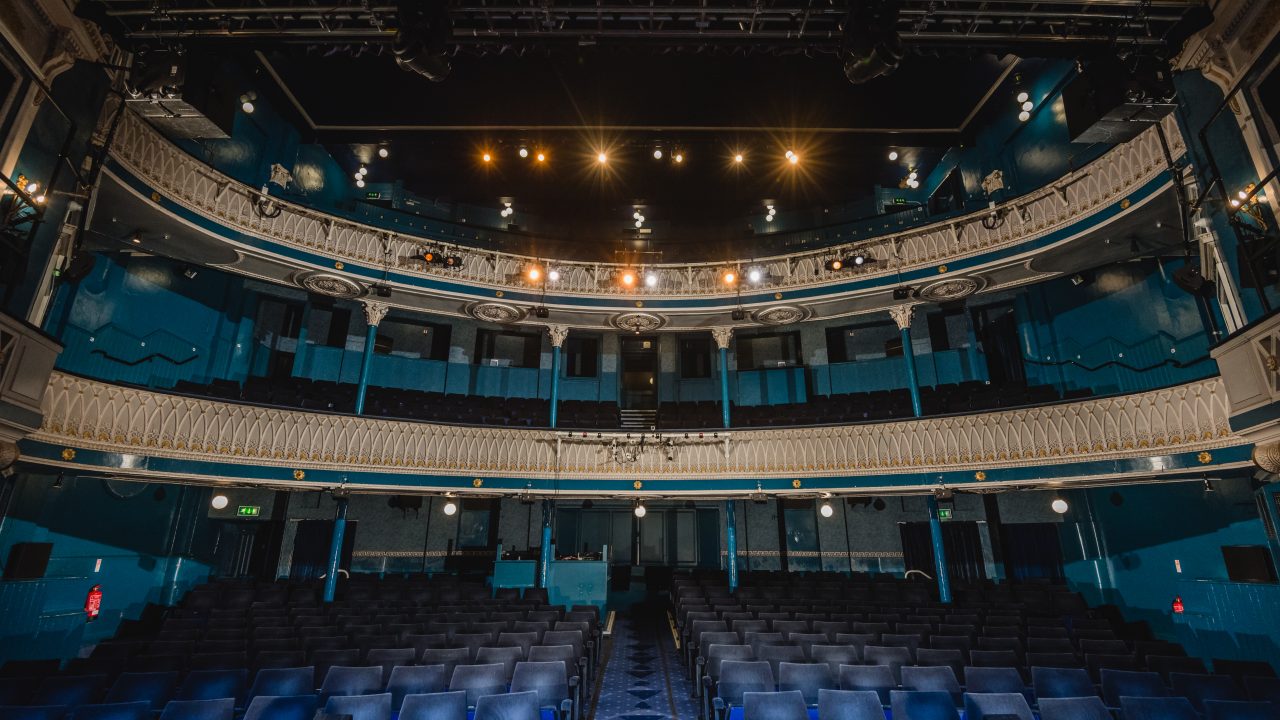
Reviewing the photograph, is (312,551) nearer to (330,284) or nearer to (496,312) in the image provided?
(330,284)

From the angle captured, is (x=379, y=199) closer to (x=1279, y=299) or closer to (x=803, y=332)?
(x=803, y=332)

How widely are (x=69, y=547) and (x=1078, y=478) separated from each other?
18.8 m

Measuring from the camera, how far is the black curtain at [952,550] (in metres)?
14.9

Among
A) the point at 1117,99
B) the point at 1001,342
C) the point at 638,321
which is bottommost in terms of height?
→ the point at 1001,342

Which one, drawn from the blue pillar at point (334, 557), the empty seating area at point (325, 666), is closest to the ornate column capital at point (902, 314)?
the empty seating area at point (325, 666)

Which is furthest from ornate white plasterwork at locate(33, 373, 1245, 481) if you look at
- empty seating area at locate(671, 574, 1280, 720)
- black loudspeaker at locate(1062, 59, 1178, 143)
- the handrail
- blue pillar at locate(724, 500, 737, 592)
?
black loudspeaker at locate(1062, 59, 1178, 143)

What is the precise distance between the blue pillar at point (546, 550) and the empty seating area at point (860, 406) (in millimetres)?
3767

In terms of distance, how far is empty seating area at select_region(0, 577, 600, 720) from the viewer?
5.50m

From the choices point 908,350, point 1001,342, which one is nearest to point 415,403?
point 908,350

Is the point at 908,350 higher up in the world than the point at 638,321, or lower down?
lower down

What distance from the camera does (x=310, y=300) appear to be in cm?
1628

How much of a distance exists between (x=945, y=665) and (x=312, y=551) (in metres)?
15.3

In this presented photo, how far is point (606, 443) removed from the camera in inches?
560

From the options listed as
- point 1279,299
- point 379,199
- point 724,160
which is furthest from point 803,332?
point 379,199
